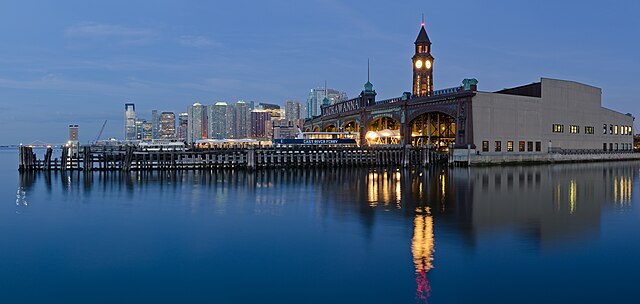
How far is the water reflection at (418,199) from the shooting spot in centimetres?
2191

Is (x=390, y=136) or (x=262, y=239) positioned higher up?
(x=390, y=136)

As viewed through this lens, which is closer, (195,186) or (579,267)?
(579,267)

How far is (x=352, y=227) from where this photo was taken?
2288 centimetres

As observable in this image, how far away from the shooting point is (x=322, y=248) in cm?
1894

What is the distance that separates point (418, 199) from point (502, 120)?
45703 mm

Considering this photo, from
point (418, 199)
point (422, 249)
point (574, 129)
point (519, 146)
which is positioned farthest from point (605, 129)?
point (422, 249)

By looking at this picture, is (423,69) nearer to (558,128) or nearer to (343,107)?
(343,107)

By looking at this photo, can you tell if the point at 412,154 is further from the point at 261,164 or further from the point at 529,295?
the point at 529,295

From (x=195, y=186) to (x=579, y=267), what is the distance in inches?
1286

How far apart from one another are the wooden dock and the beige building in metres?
8.79

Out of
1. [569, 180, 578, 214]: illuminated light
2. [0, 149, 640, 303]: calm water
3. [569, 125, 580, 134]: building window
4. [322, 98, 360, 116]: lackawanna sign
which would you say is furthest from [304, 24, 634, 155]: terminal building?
[0, 149, 640, 303]: calm water

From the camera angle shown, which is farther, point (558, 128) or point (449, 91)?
point (558, 128)

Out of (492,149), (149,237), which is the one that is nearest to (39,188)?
(149,237)

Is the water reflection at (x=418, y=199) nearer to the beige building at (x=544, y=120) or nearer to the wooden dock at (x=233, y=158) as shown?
the wooden dock at (x=233, y=158)
